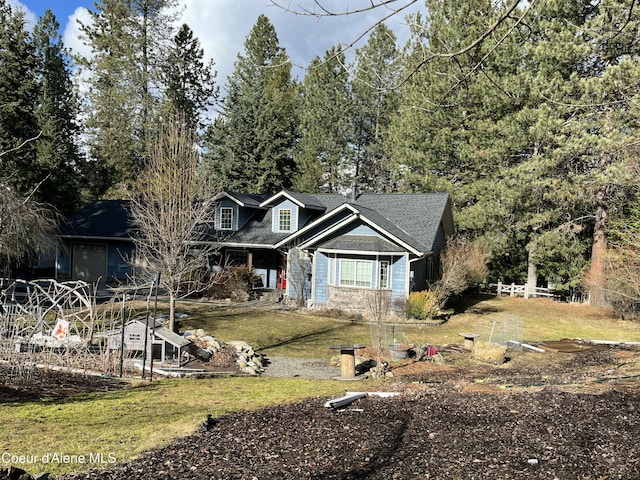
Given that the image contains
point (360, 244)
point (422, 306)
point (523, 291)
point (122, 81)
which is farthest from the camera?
point (122, 81)

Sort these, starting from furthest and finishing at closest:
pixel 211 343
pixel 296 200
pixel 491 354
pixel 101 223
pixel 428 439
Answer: pixel 101 223 → pixel 296 200 → pixel 211 343 → pixel 491 354 → pixel 428 439

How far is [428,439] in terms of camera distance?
6.32 metres

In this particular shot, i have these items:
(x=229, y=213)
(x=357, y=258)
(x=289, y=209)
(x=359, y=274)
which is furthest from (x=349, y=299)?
(x=229, y=213)

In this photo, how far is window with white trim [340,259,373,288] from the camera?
22.1m

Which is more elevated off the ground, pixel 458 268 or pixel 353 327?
pixel 458 268

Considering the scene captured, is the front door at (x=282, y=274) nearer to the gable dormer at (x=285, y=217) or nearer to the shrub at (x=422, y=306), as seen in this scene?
the gable dormer at (x=285, y=217)

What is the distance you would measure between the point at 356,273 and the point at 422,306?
3.22 meters

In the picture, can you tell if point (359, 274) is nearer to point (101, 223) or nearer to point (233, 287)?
point (233, 287)

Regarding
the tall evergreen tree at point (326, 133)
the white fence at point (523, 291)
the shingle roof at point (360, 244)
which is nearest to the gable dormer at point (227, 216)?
the shingle roof at point (360, 244)

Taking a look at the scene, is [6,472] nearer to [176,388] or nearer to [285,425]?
[285,425]

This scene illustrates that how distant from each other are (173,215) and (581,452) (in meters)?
13.7

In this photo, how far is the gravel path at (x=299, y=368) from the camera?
12875 mm

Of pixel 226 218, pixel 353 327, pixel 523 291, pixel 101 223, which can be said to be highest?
pixel 226 218

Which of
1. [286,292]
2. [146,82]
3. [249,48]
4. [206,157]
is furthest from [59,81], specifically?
[286,292]
